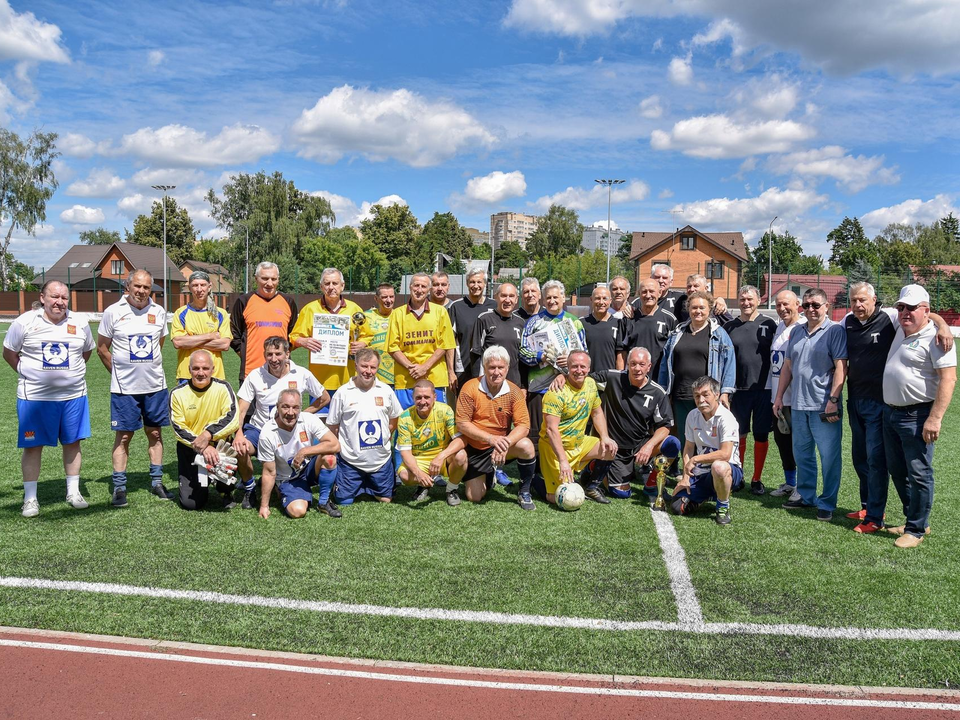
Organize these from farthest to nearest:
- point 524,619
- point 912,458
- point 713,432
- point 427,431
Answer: point 427,431 < point 713,432 < point 912,458 < point 524,619

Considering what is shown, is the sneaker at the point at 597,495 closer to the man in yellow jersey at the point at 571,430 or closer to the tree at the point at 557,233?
the man in yellow jersey at the point at 571,430

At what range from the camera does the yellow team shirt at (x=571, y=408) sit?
6.27 m

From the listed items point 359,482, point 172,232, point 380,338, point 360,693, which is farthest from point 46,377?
point 172,232

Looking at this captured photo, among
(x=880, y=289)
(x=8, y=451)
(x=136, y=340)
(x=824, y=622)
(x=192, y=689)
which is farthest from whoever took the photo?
(x=880, y=289)

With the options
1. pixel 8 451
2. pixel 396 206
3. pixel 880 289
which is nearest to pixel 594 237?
pixel 396 206

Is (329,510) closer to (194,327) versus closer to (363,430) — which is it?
(363,430)

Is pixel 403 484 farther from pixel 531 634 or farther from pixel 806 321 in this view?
pixel 806 321

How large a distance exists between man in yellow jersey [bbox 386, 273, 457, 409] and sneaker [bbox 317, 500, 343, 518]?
1.26 m

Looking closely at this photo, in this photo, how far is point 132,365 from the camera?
6.08 metres

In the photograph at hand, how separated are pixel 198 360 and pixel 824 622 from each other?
16.0 ft

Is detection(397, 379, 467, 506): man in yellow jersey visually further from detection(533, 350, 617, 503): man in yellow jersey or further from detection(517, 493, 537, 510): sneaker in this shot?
detection(533, 350, 617, 503): man in yellow jersey

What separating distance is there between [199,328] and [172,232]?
2844 inches

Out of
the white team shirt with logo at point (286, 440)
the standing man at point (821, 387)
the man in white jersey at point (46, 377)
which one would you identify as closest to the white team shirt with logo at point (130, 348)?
the man in white jersey at point (46, 377)

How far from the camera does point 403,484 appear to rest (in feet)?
22.4
